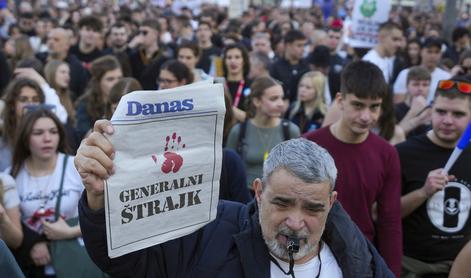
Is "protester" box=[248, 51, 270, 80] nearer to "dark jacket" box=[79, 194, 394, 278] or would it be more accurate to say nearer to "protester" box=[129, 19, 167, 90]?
"protester" box=[129, 19, 167, 90]

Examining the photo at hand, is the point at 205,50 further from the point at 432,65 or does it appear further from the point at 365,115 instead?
the point at 365,115

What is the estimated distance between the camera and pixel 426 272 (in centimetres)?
390

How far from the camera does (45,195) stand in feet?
13.5

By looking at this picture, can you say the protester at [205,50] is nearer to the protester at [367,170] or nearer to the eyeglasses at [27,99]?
the eyeglasses at [27,99]

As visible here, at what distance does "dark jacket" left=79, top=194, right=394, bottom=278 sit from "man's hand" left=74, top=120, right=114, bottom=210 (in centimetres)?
14

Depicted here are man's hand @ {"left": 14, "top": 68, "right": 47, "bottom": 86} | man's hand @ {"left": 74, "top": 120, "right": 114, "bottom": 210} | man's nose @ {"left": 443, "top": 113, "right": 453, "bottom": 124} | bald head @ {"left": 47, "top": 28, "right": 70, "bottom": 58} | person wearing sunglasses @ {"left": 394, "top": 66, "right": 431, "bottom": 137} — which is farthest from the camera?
bald head @ {"left": 47, "top": 28, "right": 70, "bottom": 58}

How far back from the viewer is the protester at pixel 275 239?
224cm

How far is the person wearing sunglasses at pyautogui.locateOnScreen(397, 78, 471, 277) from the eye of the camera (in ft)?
12.6

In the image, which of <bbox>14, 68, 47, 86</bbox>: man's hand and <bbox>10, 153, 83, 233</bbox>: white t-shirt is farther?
<bbox>14, 68, 47, 86</bbox>: man's hand

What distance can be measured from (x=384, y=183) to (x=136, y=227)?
1960 mm

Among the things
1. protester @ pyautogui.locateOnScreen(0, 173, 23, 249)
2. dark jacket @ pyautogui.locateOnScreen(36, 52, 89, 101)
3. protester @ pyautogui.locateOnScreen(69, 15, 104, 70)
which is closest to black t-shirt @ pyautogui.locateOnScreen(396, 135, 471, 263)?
protester @ pyautogui.locateOnScreen(0, 173, 23, 249)

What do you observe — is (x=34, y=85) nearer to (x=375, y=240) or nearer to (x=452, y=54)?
(x=375, y=240)

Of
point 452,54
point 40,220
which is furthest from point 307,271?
point 452,54

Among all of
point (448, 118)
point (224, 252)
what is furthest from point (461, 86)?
point (224, 252)
